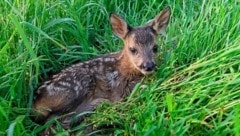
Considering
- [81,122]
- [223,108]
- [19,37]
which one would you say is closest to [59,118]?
[81,122]

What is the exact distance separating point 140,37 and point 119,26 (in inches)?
8.7

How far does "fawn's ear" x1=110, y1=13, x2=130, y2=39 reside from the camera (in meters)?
5.90

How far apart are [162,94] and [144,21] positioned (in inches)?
59.3

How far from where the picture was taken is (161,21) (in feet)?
19.7

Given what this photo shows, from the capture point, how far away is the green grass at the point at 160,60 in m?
4.85

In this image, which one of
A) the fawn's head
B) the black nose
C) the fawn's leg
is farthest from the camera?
the fawn's head

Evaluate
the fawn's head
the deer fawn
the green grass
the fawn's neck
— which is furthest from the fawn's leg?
the fawn's head

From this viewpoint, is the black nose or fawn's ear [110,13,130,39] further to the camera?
fawn's ear [110,13,130,39]

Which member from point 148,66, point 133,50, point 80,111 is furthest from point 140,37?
point 80,111

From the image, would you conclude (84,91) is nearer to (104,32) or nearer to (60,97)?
(60,97)

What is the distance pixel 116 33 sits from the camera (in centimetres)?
605

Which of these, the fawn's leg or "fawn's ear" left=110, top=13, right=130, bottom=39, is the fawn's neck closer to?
"fawn's ear" left=110, top=13, right=130, bottom=39

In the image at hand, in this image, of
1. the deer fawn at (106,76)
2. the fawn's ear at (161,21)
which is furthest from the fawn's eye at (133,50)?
the fawn's ear at (161,21)

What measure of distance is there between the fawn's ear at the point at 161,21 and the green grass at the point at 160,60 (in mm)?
124
